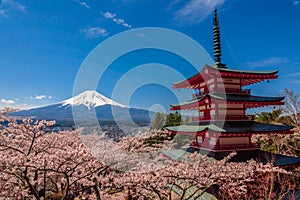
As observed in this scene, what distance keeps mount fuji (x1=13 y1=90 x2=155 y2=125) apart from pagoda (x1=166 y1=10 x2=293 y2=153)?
42.4 ft

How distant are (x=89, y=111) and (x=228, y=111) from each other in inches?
820

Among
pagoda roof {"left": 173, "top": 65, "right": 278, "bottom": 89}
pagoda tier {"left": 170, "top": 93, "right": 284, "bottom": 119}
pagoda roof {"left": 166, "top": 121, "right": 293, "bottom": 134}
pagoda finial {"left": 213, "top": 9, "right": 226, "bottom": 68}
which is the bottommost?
pagoda roof {"left": 166, "top": 121, "right": 293, "bottom": 134}

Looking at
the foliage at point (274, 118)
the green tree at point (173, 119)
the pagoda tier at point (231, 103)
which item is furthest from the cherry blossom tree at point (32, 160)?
the foliage at point (274, 118)

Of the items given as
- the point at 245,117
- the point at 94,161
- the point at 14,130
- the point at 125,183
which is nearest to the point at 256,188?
the point at 245,117

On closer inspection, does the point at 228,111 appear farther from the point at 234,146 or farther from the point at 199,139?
the point at 199,139

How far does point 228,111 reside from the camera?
9742 mm

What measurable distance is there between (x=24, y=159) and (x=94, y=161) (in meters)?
1.87

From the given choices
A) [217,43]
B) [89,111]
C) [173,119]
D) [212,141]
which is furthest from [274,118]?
[89,111]

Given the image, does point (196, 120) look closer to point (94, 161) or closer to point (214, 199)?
point (214, 199)

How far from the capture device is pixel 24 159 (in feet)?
16.5

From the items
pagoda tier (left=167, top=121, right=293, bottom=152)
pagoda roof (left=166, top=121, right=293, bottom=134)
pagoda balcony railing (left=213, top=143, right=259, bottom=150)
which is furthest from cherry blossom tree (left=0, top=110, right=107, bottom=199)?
pagoda balcony railing (left=213, top=143, right=259, bottom=150)

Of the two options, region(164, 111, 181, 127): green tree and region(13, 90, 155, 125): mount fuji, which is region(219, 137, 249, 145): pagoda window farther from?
region(164, 111, 181, 127): green tree

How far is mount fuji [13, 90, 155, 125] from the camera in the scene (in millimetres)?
23366

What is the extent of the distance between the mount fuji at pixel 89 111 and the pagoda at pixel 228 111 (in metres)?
12.9
